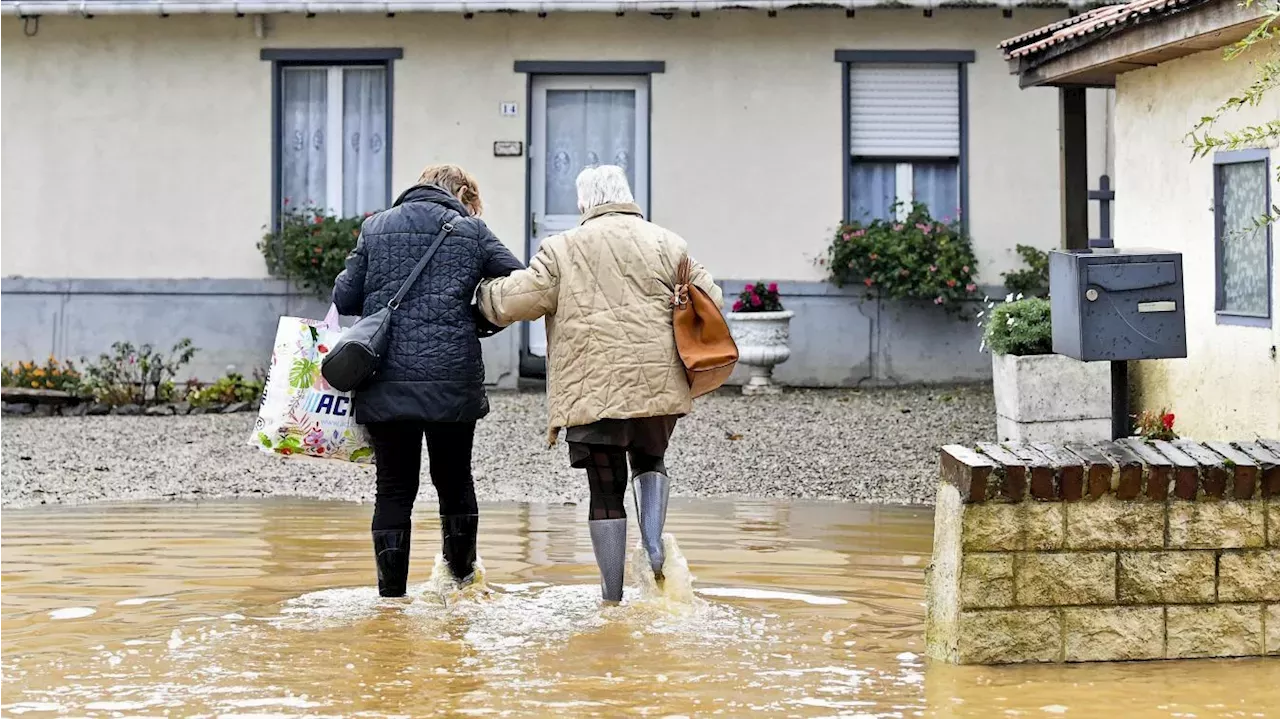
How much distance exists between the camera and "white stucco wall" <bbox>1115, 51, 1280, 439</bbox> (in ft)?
32.4

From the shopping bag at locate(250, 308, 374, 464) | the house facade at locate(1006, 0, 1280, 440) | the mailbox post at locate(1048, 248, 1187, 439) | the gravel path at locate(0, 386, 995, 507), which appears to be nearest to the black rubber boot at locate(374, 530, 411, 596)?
the shopping bag at locate(250, 308, 374, 464)

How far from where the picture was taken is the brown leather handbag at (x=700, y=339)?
651cm

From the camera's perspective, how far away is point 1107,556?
564cm

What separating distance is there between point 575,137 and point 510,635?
10.0 metres

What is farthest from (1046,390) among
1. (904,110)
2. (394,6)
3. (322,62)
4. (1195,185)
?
(322,62)

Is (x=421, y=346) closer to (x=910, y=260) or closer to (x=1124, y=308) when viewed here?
(x=1124, y=308)

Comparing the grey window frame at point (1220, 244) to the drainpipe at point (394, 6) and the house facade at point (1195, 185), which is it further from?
the drainpipe at point (394, 6)

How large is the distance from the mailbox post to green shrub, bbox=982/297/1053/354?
155 inches

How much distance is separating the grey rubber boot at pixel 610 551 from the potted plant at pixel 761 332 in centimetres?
815

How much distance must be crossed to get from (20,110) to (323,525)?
838 cm

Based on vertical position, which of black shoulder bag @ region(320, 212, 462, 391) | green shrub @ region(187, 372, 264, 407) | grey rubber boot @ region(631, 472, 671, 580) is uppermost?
black shoulder bag @ region(320, 212, 462, 391)

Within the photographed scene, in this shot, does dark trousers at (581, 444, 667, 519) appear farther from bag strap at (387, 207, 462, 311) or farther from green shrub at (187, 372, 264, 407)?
green shrub at (187, 372, 264, 407)

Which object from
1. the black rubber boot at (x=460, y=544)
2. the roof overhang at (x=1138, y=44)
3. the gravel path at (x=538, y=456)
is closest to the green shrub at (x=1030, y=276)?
the gravel path at (x=538, y=456)

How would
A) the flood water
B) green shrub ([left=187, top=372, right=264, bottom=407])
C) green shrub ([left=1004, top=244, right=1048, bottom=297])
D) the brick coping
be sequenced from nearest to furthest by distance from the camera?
the flood water < the brick coping < green shrub ([left=187, top=372, right=264, bottom=407]) < green shrub ([left=1004, top=244, right=1048, bottom=297])
